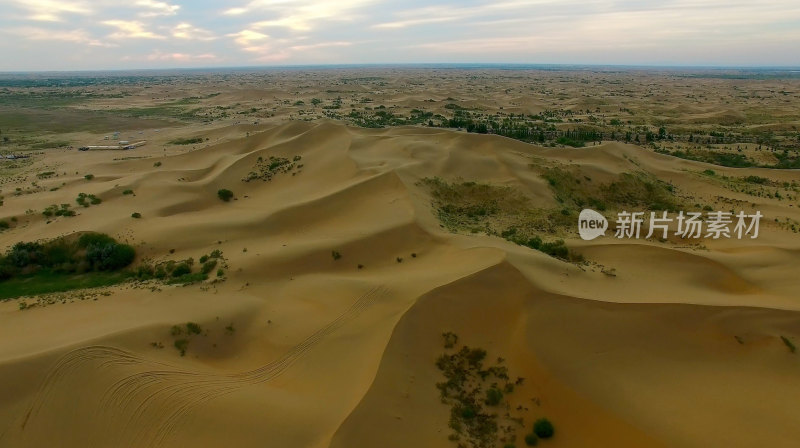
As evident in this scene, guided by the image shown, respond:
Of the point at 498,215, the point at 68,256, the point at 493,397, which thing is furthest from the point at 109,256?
the point at 498,215

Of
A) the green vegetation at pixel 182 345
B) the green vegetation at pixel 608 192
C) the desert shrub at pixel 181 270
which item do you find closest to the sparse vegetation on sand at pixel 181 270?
the desert shrub at pixel 181 270

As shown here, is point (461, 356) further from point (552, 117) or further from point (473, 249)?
point (552, 117)

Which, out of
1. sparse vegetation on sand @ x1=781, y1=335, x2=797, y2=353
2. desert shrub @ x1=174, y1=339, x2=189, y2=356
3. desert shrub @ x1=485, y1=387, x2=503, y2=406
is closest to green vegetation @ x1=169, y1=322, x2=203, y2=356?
desert shrub @ x1=174, y1=339, x2=189, y2=356

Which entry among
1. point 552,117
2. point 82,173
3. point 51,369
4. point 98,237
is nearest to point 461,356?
point 51,369

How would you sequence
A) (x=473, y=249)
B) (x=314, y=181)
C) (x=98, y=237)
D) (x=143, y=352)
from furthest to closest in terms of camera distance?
(x=314, y=181), (x=98, y=237), (x=473, y=249), (x=143, y=352)

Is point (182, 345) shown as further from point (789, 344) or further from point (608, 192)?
point (608, 192)

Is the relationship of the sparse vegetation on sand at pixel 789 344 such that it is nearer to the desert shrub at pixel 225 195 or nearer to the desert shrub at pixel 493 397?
the desert shrub at pixel 493 397
